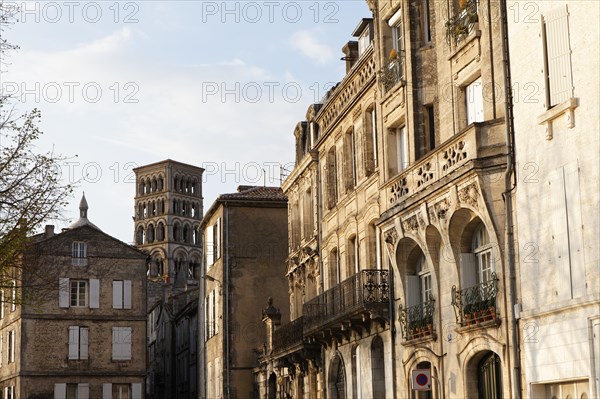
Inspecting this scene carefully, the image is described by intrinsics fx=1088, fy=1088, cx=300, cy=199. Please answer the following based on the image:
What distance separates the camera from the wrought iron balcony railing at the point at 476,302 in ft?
68.4

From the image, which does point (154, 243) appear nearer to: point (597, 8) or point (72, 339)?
point (72, 339)

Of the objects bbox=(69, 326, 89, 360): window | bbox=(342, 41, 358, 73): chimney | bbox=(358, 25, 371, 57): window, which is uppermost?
bbox=(342, 41, 358, 73): chimney

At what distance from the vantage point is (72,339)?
5556cm

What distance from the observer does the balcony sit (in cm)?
2692

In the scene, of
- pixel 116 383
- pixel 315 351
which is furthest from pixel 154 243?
pixel 315 351

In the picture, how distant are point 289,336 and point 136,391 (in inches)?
844

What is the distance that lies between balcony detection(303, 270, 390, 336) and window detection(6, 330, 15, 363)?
2801 cm

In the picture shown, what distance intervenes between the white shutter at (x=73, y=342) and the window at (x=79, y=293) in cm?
126

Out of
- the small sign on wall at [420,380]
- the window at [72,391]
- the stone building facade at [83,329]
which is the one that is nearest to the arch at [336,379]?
the small sign on wall at [420,380]

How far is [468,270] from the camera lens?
2242 cm

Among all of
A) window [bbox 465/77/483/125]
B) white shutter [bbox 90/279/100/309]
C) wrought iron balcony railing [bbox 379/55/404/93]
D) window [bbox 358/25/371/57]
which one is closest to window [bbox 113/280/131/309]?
white shutter [bbox 90/279/100/309]

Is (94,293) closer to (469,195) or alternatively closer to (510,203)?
(469,195)

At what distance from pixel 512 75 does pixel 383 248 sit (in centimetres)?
827

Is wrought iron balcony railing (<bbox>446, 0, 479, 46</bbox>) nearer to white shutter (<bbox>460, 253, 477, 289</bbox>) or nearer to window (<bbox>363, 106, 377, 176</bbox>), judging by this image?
white shutter (<bbox>460, 253, 477, 289</bbox>)
